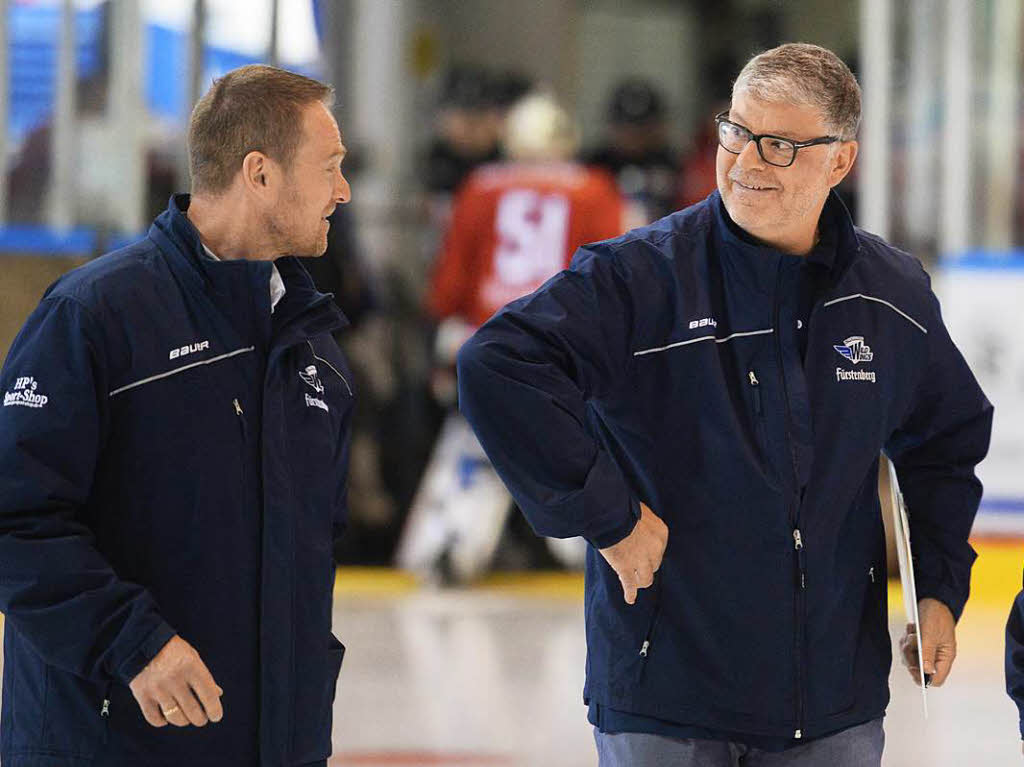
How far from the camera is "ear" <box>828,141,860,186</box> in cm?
268

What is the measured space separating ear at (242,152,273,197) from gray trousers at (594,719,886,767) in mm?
926

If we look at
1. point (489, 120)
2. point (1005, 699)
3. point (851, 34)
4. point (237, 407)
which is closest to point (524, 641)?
point (1005, 699)

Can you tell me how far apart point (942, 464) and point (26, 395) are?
4.73 ft

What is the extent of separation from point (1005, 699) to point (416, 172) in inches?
239

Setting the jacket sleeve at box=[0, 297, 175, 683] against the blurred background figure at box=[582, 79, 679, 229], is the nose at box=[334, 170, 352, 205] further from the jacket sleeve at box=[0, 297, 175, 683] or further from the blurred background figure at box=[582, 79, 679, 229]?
the blurred background figure at box=[582, 79, 679, 229]

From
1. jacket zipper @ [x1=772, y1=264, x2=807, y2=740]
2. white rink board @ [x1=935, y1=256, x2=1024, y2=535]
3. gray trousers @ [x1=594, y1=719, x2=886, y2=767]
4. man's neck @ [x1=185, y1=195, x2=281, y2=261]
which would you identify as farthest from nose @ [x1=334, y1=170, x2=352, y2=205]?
white rink board @ [x1=935, y1=256, x2=1024, y2=535]

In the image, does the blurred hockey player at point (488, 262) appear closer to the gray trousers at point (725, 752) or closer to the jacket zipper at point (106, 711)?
the gray trousers at point (725, 752)

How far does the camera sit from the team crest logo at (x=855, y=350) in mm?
2643

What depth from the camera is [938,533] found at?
2842mm

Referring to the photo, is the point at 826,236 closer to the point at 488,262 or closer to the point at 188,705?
the point at 188,705

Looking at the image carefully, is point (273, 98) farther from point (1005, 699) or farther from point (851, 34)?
point (851, 34)

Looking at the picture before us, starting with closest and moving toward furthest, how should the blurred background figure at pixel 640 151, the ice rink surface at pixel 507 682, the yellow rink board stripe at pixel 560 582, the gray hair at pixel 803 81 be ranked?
the gray hair at pixel 803 81
the ice rink surface at pixel 507 682
the yellow rink board stripe at pixel 560 582
the blurred background figure at pixel 640 151

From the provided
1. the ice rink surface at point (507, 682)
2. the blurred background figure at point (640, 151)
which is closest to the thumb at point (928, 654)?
the ice rink surface at point (507, 682)

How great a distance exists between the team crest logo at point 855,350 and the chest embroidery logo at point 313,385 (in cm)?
75
